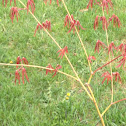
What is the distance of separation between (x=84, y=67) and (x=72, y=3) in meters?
1.50

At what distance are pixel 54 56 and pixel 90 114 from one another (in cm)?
99

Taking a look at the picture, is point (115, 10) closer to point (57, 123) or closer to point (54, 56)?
point (54, 56)


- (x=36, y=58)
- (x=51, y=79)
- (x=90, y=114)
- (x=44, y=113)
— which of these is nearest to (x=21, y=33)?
(x=36, y=58)

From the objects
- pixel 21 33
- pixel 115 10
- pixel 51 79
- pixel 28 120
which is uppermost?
pixel 115 10

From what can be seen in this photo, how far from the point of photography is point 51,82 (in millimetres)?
2789

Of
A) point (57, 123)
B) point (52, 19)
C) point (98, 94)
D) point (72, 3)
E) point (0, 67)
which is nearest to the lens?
point (57, 123)

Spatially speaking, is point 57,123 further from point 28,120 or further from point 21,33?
point 21,33

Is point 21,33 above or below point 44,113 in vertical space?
above

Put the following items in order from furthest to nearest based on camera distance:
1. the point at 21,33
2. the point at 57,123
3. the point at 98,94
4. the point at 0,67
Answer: the point at 21,33 → the point at 0,67 → the point at 98,94 → the point at 57,123

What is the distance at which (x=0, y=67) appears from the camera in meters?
3.02

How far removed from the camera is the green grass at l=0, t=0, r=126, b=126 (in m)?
2.40

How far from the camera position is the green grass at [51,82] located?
2.40 meters

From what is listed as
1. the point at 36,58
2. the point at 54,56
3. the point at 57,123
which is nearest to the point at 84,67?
the point at 54,56

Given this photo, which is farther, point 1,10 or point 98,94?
point 1,10
